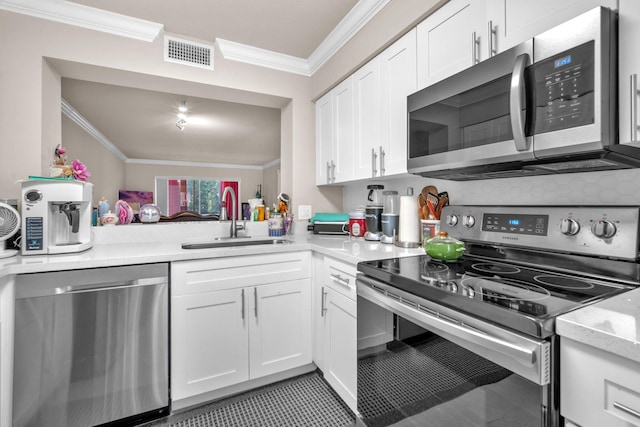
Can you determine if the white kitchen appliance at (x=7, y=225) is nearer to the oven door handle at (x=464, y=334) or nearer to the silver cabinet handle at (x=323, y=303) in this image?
the silver cabinet handle at (x=323, y=303)

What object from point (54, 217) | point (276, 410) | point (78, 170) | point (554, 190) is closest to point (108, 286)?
point (54, 217)

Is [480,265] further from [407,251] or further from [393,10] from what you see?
[393,10]

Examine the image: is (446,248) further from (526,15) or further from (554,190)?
(526,15)

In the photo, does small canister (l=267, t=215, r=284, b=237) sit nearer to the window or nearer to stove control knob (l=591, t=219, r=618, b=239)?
stove control knob (l=591, t=219, r=618, b=239)

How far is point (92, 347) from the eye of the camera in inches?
55.0

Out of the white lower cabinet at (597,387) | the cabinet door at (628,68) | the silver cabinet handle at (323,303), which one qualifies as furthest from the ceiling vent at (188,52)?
the white lower cabinet at (597,387)

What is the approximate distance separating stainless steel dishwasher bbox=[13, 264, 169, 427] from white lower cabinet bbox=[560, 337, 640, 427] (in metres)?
1.61

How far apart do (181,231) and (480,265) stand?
2.01m

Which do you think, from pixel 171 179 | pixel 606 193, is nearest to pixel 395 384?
pixel 606 193

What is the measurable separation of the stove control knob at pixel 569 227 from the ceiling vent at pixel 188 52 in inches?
95.3

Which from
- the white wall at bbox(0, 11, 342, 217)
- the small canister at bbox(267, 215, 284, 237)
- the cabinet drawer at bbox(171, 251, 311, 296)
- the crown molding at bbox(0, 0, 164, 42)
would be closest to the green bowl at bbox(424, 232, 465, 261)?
the cabinet drawer at bbox(171, 251, 311, 296)

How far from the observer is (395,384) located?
1049 millimetres

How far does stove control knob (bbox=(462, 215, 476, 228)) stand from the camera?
137cm

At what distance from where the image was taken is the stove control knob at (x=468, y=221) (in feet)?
4.50
